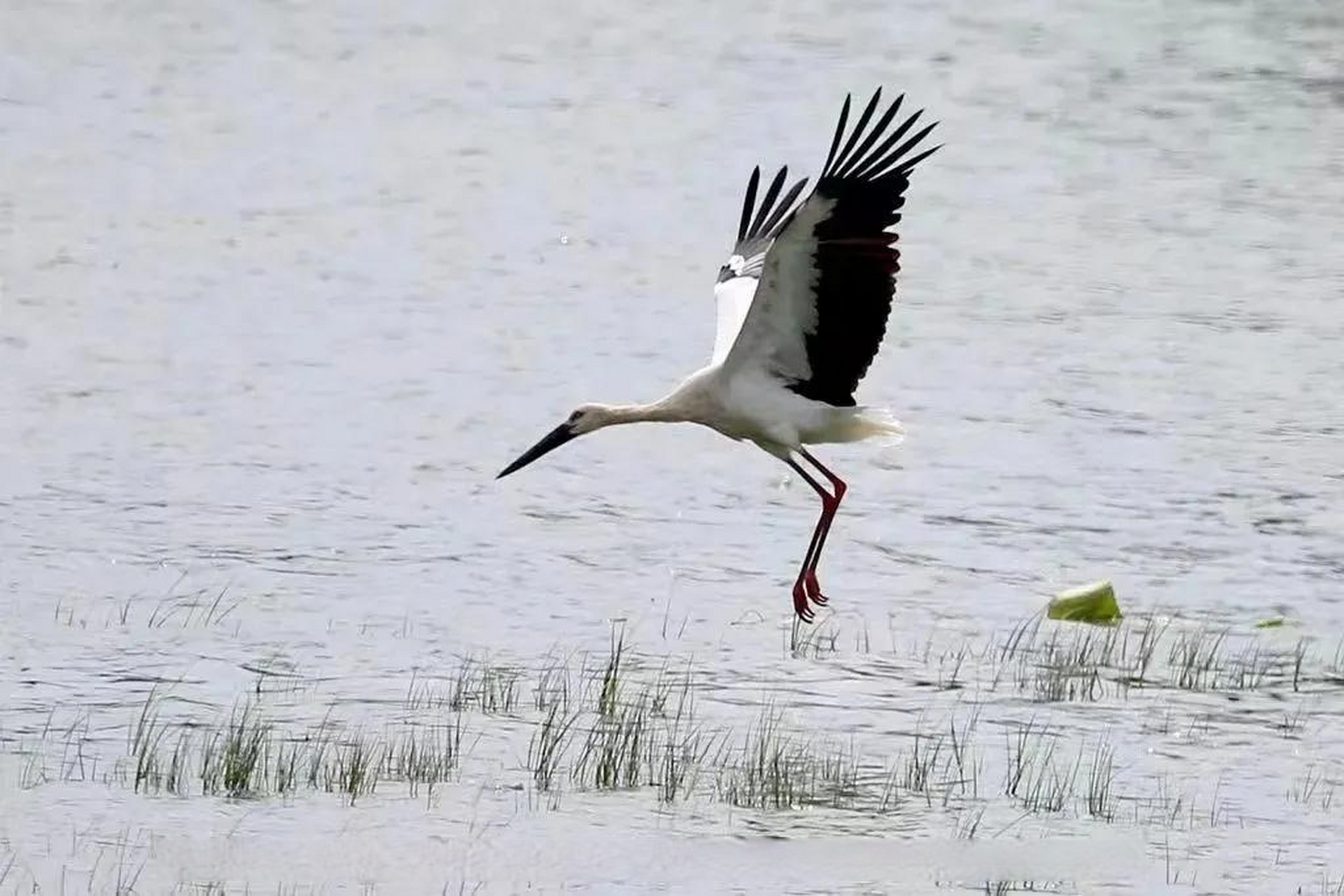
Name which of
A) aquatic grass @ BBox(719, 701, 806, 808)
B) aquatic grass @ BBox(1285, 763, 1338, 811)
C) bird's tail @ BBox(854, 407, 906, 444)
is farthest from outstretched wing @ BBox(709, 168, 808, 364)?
aquatic grass @ BBox(1285, 763, 1338, 811)

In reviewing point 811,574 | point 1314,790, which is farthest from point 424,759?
point 1314,790

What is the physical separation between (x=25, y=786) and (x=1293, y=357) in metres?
9.42

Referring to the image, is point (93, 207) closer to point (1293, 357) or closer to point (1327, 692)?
point (1293, 357)

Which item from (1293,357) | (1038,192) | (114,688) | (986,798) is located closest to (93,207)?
(1038,192)

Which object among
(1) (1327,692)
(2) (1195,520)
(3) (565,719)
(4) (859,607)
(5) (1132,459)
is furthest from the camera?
(5) (1132,459)

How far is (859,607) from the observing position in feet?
37.5

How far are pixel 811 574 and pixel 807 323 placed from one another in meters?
0.91

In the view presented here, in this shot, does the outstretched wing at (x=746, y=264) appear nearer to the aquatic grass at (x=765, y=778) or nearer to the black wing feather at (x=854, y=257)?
the black wing feather at (x=854, y=257)

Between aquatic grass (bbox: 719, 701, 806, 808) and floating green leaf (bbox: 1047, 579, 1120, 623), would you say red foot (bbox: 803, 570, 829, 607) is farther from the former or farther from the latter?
aquatic grass (bbox: 719, 701, 806, 808)

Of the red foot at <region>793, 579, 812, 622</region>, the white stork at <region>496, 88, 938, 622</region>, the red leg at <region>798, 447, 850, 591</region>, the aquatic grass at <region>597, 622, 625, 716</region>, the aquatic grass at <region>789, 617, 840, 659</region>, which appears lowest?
the aquatic grass at <region>597, 622, 625, 716</region>

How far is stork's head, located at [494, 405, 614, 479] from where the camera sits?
36.2 ft

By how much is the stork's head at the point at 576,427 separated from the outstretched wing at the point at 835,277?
59 cm

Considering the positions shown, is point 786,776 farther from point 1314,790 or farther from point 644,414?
point 644,414

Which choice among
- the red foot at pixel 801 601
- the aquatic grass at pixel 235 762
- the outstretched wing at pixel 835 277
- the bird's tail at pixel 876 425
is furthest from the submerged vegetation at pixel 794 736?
the outstretched wing at pixel 835 277
